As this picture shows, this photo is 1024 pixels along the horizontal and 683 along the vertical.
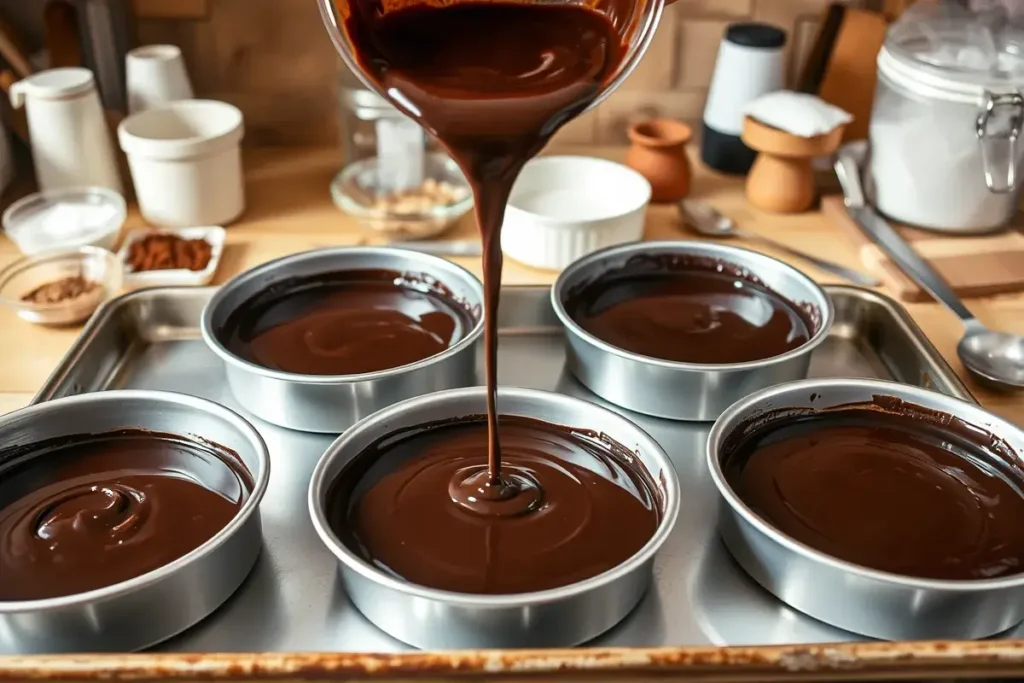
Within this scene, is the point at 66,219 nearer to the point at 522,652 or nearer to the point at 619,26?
the point at 619,26

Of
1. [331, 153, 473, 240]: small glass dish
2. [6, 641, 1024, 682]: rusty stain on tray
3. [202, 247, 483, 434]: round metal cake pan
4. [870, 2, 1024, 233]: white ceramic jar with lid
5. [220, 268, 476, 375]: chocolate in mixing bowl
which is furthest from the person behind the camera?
[331, 153, 473, 240]: small glass dish

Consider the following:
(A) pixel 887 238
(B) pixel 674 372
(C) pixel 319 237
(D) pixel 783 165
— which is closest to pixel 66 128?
(C) pixel 319 237

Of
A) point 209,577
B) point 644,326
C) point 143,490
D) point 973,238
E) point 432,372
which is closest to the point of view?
point 209,577

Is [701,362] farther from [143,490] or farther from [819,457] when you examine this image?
[143,490]

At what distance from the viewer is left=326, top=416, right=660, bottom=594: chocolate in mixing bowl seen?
94cm

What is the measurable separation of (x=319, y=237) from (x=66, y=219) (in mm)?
409

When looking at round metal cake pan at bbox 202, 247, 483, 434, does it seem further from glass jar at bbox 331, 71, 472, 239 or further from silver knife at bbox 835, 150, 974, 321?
silver knife at bbox 835, 150, 974, 321

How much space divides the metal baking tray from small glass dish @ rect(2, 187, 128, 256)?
19 cm

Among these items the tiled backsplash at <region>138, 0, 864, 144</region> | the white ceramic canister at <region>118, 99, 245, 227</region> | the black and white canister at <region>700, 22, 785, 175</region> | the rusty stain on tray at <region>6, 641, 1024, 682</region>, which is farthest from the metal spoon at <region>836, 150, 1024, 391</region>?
the white ceramic canister at <region>118, 99, 245, 227</region>

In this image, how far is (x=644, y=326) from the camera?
52.6 inches

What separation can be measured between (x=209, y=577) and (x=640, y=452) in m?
0.47

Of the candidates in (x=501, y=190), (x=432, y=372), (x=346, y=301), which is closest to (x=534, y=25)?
(x=501, y=190)

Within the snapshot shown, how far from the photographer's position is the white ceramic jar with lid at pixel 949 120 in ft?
4.83

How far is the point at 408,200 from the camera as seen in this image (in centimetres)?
168
